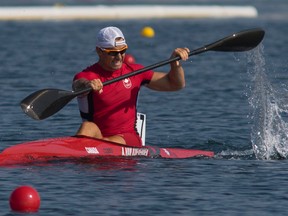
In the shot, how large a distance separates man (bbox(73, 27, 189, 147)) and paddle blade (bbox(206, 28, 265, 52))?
1.21m

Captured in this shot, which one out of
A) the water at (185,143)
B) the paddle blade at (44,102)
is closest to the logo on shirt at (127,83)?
the paddle blade at (44,102)

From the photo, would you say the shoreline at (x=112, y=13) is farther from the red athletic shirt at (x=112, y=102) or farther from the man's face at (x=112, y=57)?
the man's face at (x=112, y=57)

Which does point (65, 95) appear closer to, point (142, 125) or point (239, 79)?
point (142, 125)

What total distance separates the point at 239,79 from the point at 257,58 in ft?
28.8

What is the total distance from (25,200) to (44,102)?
3086mm

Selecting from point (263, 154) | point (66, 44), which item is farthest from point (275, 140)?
point (66, 44)

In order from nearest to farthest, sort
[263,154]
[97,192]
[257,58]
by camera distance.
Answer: [97,192] < [263,154] < [257,58]

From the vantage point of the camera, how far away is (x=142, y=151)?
45.6ft

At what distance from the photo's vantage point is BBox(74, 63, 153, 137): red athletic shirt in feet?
45.0

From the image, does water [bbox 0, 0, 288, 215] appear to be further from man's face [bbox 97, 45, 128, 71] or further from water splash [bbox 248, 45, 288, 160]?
man's face [bbox 97, 45, 128, 71]

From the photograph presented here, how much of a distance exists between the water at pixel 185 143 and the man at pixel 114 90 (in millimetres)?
486

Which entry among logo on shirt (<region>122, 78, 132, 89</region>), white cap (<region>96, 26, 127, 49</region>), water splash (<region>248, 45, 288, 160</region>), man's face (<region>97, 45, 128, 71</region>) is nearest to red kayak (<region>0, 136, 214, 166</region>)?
logo on shirt (<region>122, 78, 132, 89</region>)

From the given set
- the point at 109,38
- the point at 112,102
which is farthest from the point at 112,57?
the point at 112,102

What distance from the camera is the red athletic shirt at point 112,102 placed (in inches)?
540
